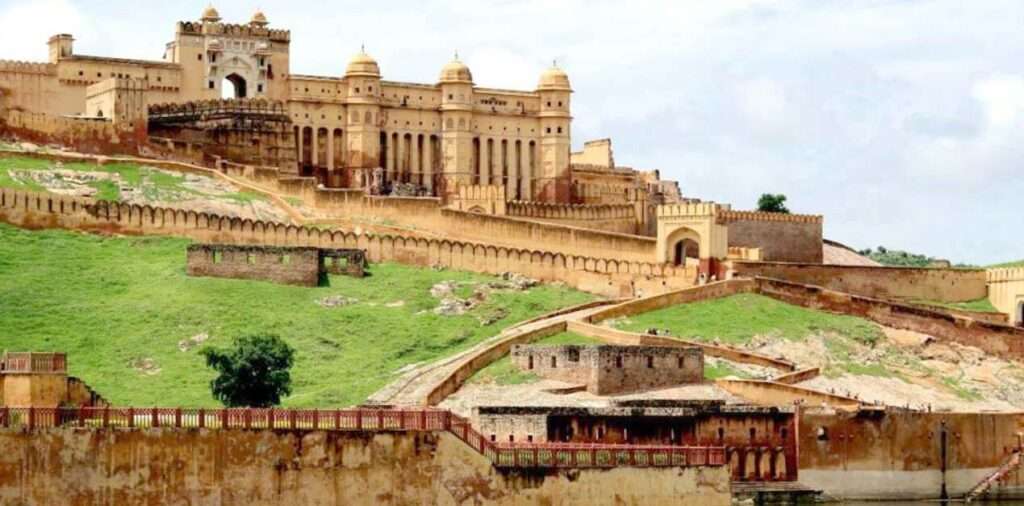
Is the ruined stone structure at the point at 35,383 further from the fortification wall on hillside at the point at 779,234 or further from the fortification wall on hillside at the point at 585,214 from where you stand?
the fortification wall on hillside at the point at 779,234

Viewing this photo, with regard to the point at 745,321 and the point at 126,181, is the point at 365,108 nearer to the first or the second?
the point at 126,181

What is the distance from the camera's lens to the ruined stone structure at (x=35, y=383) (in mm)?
47625

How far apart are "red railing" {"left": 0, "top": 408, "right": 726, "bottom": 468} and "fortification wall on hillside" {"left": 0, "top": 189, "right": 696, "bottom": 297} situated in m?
27.4

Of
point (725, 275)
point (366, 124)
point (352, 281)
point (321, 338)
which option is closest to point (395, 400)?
point (321, 338)

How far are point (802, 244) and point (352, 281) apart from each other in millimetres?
19875

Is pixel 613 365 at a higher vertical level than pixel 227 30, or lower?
lower

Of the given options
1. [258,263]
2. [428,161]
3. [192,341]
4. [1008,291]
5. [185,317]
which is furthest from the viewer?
[428,161]

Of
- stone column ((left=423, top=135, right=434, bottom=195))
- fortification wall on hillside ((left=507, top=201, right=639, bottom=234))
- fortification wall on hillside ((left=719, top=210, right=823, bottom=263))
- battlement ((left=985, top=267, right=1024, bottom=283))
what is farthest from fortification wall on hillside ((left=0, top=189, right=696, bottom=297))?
stone column ((left=423, top=135, right=434, bottom=195))

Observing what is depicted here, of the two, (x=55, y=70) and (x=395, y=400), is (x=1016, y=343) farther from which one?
(x=55, y=70)

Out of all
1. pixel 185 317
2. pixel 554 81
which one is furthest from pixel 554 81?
pixel 185 317

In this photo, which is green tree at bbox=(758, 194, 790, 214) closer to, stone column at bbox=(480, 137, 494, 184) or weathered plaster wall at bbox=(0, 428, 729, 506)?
stone column at bbox=(480, 137, 494, 184)

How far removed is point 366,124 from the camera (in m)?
91.6

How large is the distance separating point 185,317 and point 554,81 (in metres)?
27.0

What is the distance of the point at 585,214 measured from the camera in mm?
88875
